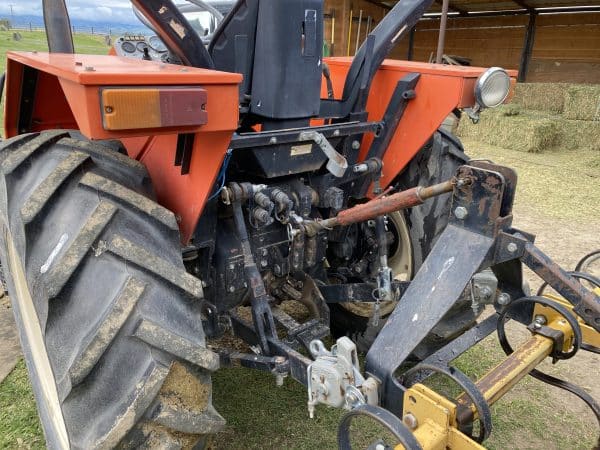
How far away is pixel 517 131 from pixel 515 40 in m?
4.38

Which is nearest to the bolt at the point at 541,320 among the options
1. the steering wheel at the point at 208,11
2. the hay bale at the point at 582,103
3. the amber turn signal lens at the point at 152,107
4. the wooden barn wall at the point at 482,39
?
the amber turn signal lens at the point at 152,107

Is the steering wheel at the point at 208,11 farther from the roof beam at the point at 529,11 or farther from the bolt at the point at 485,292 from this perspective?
the roof beam at the point at 529,11

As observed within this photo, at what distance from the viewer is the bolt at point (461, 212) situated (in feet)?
4.61

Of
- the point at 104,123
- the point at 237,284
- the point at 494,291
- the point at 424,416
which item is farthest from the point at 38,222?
the point at 494,291

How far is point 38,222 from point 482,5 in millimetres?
12369

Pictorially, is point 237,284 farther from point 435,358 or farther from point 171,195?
point 435,358

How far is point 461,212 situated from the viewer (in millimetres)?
1413

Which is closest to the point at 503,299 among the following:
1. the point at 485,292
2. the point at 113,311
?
the point at 485,292

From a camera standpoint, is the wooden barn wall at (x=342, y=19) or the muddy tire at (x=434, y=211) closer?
the muddy tire at (x=434, y=211)

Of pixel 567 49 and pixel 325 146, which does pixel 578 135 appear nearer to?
pixel 567 49

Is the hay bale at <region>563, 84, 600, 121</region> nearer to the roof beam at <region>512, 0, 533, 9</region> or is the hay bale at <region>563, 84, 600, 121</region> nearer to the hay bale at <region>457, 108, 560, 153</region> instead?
the hay bale at <region>457, 108, 560, 153</region>

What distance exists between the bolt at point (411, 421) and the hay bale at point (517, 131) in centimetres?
798

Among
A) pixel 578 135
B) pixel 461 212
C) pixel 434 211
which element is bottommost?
pixel 578 135

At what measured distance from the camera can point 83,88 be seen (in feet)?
3.66
